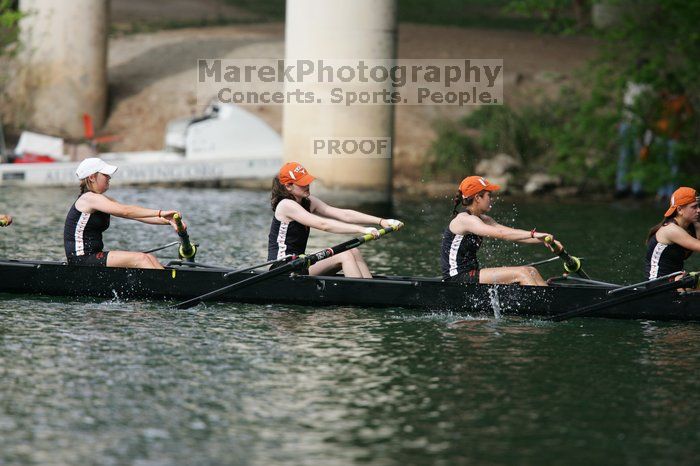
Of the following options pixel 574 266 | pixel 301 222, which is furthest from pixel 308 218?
pixel 574 266

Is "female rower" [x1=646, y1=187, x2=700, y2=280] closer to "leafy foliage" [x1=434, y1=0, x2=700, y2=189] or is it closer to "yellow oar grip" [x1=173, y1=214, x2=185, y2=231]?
"yellow oar grip" [x1=173, y1=214, x2=185, y2=231]

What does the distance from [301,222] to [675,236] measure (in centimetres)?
359

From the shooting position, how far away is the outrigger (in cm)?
1245

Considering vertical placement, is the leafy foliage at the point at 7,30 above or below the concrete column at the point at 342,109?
above

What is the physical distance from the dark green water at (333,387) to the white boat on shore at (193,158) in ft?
37.7

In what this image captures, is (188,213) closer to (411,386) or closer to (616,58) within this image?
(616,58)

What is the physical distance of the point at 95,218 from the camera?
13.2 metres

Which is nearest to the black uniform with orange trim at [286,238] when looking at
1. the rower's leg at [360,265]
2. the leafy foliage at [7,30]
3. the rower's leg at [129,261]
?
the rower's leg at [360,265]

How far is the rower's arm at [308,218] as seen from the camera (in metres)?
13.0

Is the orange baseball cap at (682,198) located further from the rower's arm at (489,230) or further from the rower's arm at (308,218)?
the rower's arm at (308,218)

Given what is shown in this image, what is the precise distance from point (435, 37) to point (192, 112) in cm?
723

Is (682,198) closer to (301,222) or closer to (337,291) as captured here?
(337,291)

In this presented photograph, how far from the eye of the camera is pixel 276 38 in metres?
31.9

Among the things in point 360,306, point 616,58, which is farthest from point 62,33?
point 360,306
